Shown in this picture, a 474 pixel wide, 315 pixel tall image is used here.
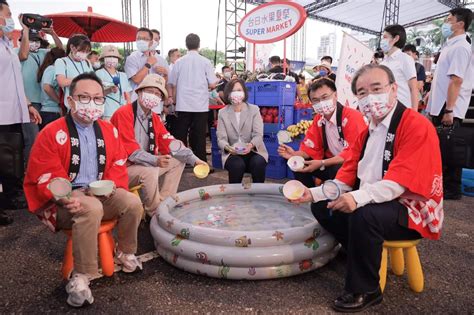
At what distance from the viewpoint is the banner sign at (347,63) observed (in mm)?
5301

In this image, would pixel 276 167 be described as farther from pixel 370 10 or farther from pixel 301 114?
pixel 370 10

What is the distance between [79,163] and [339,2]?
1741cm

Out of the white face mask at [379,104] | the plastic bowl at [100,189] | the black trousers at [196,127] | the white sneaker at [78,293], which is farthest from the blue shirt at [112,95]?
the white face mask at [379,104]

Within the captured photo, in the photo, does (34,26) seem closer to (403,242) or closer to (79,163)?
(79,163)

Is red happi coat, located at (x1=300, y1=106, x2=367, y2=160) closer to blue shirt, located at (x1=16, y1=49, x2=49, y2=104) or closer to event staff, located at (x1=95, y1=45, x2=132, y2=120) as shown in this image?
event staff, located at (x1=95, y1=45, x2=132, y2=120)

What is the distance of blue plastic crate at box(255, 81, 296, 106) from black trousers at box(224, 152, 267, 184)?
5.07 feet

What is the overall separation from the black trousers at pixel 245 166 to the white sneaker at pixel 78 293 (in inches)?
88.0

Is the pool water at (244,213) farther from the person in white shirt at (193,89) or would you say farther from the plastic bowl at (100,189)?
the person in white shirt at (193,89)

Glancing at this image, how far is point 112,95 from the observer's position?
454cm

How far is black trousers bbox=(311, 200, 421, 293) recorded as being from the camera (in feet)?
6.64

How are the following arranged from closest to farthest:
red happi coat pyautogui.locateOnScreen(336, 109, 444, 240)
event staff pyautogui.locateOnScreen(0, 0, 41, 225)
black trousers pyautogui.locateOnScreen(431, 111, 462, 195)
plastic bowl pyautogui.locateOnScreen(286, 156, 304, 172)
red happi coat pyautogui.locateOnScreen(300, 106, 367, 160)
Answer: red happi coat pyautogui.locateOnScreen(336, 109, 444, 240) → plastic bowl pyautogui.locateOnScreen(286, 156, 304, 172) → red happi coat pyautogui.locateOnScreen(300, 106, 367, 160) → event staff pyautogui.locateOnScreen(0, 0, 41, 225) → black trousers pyautogui.locateOnScreen(431, 111, 462, 195)

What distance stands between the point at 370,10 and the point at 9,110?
19.9 metres

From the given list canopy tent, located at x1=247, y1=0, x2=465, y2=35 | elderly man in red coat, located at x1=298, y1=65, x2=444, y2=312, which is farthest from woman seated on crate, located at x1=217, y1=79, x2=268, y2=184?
canopy tent, located at x1=247, y1=0, x2=465, y2=35

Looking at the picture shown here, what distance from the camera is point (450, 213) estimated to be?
406cm
